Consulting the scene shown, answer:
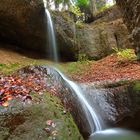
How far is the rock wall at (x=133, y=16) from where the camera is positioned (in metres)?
9.03

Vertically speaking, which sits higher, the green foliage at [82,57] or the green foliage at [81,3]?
the green foliage at [81,3]

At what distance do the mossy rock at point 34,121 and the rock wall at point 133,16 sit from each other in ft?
18.4

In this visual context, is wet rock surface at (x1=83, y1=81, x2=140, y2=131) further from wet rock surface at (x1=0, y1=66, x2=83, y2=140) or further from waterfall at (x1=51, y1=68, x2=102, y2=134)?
wet rock surface at (x1=0, y1=66, x2=83, y2=140)

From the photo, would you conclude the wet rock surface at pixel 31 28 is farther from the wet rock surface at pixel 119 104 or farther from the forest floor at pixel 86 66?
the wet rock surface at pixel 119 104

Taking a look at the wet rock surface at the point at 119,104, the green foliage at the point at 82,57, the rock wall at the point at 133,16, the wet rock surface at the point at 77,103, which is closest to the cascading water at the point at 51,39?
the green foliage at the point at 82,57

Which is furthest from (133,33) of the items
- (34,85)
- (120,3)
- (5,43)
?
(5,43)

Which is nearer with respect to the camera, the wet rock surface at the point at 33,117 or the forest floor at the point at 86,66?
the wet rock surface at the point at 33,117

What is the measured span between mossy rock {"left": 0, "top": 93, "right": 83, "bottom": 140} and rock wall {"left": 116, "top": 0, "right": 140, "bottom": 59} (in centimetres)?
560

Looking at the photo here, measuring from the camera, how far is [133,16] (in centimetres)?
932

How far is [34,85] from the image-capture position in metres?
5.39

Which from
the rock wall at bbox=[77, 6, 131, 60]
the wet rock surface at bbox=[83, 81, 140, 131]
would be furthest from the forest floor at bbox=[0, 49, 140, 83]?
the wet rock surface at bbox=[83, 81, 140, 131]

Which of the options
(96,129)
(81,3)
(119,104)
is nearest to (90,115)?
(96,129)

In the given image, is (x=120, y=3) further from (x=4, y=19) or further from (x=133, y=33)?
(x=4, y=19)

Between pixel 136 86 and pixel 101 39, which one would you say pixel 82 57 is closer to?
pixel 101 39
